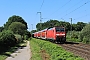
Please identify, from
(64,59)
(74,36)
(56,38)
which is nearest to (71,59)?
(64,59)

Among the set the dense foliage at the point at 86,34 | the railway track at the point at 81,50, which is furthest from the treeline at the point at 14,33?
the dense foliage at the point at 86,34

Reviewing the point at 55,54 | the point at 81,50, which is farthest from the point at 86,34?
the point at 55,54

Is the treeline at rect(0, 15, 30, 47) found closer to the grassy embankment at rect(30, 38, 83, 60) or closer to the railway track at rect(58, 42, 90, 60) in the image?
the railway track at rect(58, 42, 90, 60)

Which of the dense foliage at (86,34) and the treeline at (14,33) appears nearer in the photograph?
the treeline at (14,33)

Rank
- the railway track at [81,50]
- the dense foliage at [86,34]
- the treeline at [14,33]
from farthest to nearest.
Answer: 1. the dense foliage at [86,34]
2. the treeline at [14,33]
3. the railway track at [81,50]

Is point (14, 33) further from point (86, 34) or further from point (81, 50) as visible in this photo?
point (81, 50)

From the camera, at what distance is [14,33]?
87.1 m

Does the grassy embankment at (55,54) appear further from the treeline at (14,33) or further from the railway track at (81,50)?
the treeline at (14,33)

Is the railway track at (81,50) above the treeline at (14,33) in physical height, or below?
below

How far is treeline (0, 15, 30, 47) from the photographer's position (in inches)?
1551

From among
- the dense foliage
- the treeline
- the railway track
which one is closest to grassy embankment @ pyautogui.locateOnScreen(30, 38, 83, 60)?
the railway track

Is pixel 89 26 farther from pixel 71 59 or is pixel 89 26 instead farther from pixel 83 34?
pixel 71 59

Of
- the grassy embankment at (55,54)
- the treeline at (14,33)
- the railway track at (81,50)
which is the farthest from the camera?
the treeline at (14,33)

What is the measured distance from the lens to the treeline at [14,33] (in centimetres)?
3939
